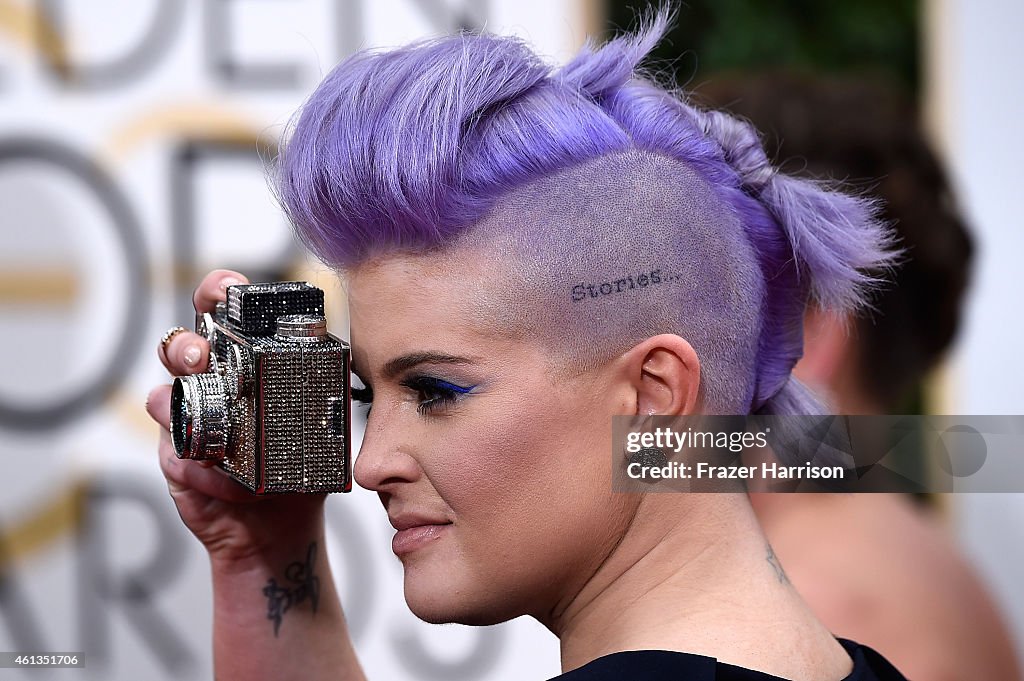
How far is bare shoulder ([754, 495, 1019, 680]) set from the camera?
2.34 metres

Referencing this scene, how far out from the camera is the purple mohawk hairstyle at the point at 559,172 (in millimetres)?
1340

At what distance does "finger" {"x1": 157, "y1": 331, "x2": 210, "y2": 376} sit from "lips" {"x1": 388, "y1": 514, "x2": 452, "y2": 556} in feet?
1.22

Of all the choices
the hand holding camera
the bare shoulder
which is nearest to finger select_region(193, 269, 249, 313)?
the hand holding camera

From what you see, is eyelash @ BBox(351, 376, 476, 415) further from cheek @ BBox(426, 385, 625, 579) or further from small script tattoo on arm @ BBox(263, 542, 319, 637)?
small script tattoo on arm @ BBox(263, 542, 319, 637)

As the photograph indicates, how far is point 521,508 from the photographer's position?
1330mm

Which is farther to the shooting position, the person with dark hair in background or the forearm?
the person with dark hair in background

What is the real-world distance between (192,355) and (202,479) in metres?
0.22

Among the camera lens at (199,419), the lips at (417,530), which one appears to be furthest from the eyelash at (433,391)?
the camera lens at (199,419)

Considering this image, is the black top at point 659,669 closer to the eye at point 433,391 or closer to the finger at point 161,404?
the eye at point 433,391

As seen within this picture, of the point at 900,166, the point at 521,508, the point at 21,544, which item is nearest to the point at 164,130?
the point at 21,544

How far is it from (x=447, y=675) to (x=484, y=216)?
6.59 feet

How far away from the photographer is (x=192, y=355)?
61.7 inches

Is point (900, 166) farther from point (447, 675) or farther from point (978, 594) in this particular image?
point (447, 675)

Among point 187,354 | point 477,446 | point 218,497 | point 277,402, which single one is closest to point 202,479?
point 218,497
